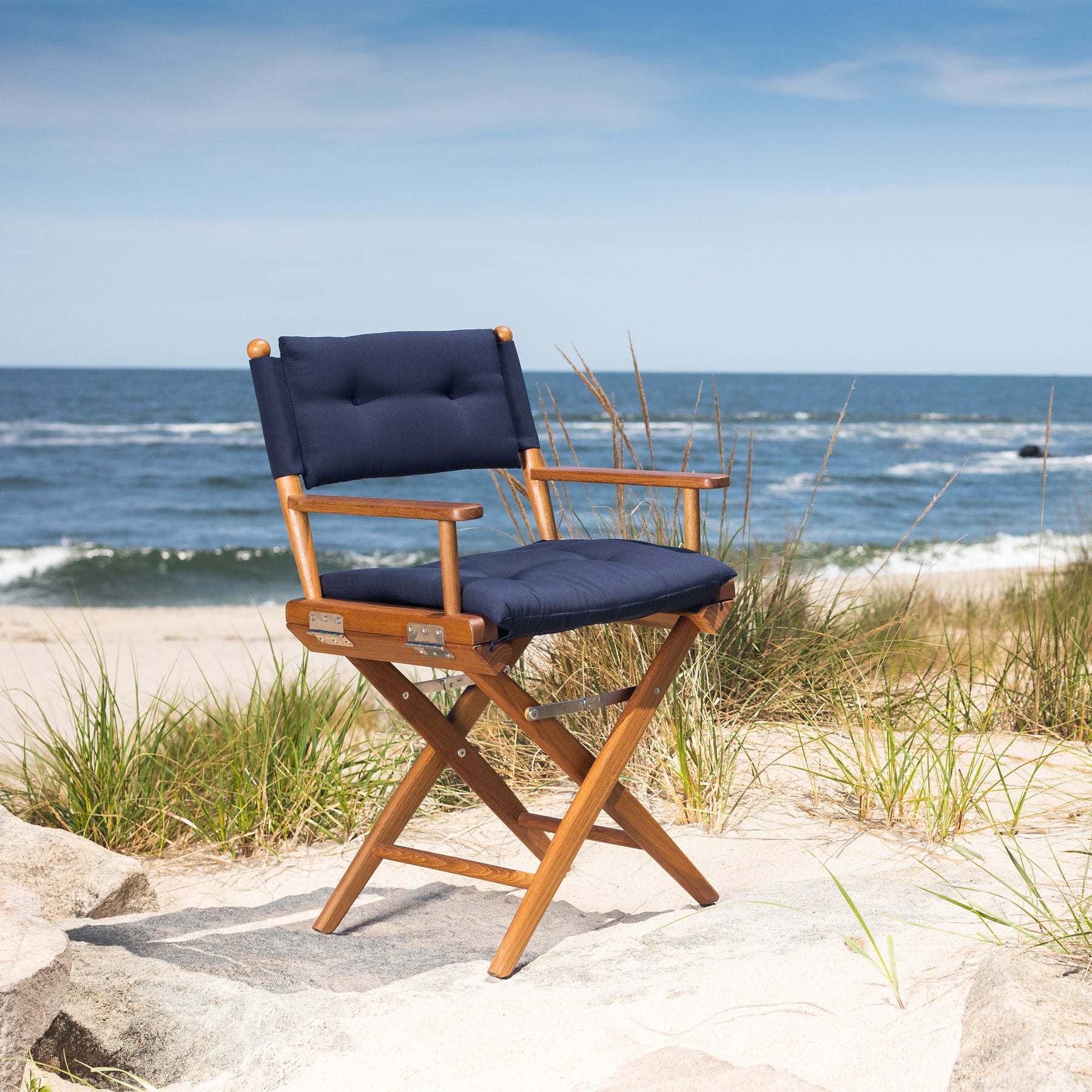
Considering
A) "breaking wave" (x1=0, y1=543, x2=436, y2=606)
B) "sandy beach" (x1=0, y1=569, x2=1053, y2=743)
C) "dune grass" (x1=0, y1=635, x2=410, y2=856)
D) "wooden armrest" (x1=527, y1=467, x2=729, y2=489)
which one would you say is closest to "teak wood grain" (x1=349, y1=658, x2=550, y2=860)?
"wooden armrest" (x1=527, y1=467, x2=729, y2=489)

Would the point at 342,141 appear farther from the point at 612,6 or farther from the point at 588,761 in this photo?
the point at 588,761

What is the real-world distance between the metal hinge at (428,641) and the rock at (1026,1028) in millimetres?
830

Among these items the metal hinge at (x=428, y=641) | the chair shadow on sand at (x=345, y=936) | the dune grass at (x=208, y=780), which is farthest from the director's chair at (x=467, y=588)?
the dune grass at (x=208, y=780)

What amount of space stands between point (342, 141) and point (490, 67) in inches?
340

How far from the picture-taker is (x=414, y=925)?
2.09 meters

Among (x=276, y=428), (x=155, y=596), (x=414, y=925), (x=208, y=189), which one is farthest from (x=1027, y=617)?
(x=208, y=189)

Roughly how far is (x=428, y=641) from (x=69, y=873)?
1.01 m

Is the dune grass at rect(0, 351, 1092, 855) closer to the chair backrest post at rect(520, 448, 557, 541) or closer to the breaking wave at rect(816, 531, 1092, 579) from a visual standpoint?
the chair backrest post at rect(520, 448, 557, 541)

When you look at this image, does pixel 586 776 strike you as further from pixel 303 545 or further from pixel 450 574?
pixel 303 545

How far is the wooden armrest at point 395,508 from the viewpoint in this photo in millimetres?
1541

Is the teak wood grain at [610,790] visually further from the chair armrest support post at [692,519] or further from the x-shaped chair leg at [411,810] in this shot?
the chair armrest support post at [692,519]

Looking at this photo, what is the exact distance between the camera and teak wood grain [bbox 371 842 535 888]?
6.16 feet

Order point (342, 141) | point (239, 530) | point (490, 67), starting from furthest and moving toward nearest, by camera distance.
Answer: point (342, 141), point (239, 530), point (490, 67)

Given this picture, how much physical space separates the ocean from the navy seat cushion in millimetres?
629
